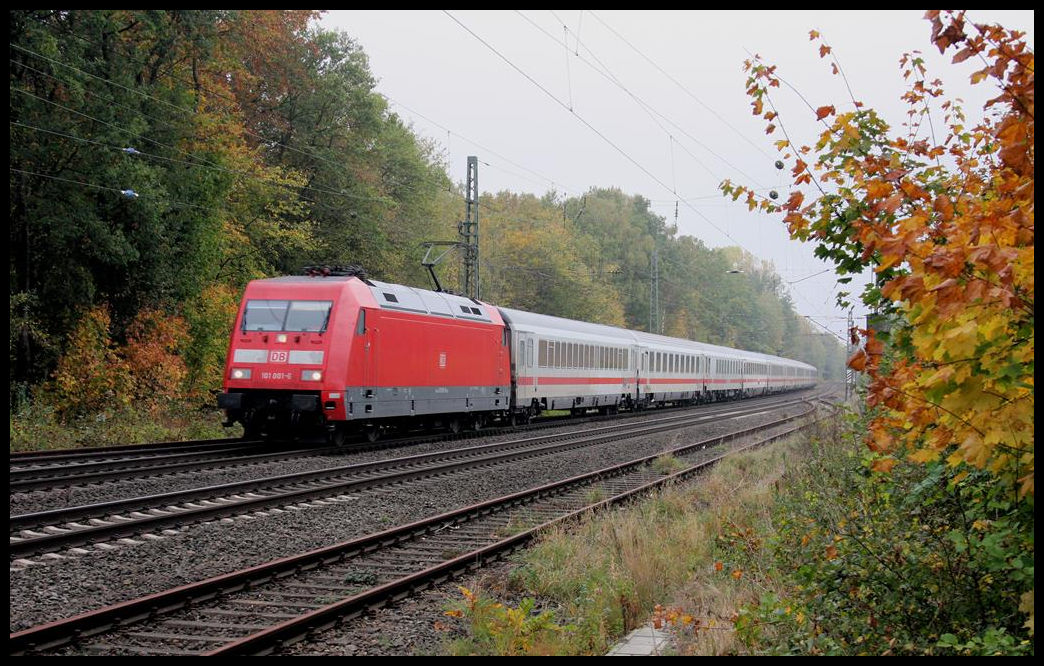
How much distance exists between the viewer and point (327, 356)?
16938 millimetres

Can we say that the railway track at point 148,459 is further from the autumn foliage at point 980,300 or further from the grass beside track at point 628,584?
the autumn foliage at point 980,300

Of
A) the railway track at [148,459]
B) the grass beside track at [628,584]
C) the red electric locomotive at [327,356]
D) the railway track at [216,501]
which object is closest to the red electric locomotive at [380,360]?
the red electric locomotive at [327,356]

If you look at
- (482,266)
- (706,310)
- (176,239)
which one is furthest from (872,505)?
(706,310)

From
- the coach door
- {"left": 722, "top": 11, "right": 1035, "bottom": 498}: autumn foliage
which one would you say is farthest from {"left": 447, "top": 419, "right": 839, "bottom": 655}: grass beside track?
the coach door

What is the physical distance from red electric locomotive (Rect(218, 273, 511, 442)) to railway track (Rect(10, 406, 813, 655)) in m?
5.98

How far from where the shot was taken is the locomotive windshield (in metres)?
17.3

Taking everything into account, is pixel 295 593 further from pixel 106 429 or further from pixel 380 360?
pixel 106 429

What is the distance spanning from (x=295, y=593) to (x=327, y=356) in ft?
31.7

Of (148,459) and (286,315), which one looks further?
(286,315)

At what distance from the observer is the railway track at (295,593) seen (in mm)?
6074

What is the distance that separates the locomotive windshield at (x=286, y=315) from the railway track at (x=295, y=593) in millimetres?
6655

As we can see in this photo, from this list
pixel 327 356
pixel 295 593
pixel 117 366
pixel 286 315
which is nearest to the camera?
pixel 295 593

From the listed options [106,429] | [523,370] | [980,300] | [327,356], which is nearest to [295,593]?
[980,300]

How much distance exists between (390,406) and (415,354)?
4.38 feet
